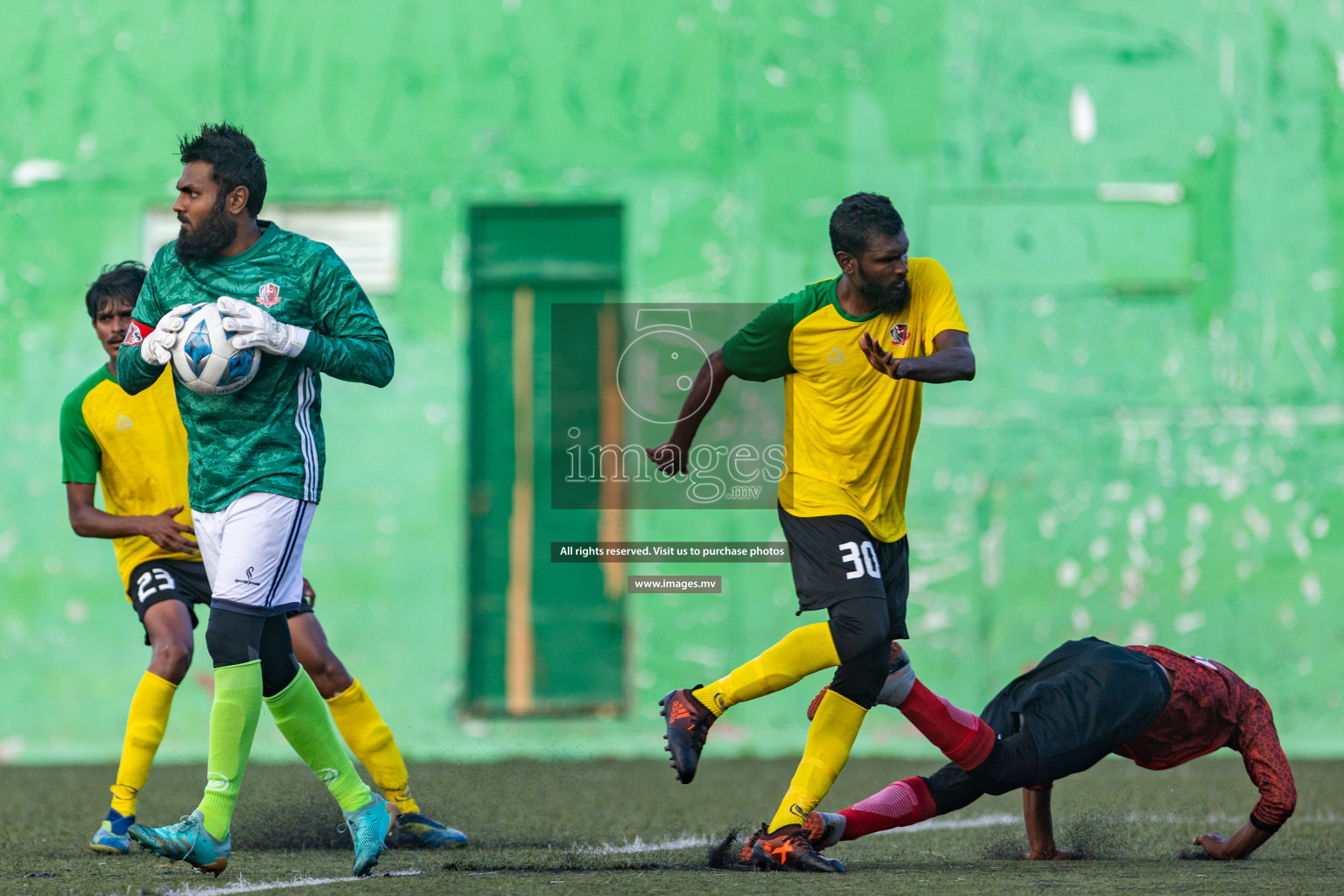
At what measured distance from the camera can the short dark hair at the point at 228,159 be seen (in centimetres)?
442

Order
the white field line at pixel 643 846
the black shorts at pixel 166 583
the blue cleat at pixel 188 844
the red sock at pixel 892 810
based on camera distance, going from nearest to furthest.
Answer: the blue cleat at pixel 188 844 < the red sock at pixel 892 810 < the white field line at pixel 643 846 < the black shorts at pixel 166 583

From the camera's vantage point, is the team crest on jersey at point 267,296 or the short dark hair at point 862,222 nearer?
the team crest on jersey at point 267,296

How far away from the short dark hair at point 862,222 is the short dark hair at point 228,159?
163 cm

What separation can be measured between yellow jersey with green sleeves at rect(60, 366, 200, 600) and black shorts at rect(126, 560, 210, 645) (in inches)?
1.1

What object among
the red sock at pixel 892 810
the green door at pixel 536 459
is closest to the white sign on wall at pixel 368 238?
the green door at pixel 536 459

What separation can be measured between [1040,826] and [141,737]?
2848mm

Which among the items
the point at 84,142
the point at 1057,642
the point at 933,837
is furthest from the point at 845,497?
the point at 84,142

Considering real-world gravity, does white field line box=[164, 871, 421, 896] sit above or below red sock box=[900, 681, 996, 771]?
below

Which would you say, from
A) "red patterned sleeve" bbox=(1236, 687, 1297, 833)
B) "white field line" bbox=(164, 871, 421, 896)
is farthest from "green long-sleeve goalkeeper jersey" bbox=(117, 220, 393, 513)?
"red patterned sleeve" bbox=(1236, 687, 1297, 833)

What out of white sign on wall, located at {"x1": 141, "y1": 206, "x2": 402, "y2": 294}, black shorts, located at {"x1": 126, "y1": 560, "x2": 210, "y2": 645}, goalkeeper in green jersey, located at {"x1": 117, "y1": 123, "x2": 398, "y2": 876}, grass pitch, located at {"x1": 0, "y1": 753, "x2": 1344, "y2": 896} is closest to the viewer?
grass pitch, located at {"x1": 0, "y1": 753, "x2": 1344, "y2": 896}

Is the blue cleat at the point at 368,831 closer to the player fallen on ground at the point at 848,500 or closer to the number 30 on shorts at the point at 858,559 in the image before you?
the player fallen on ground at the point at 848,500

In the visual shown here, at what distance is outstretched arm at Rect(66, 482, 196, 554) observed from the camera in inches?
208

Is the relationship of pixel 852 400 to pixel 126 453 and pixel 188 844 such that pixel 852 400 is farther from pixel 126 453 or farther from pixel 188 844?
pixel 126 453

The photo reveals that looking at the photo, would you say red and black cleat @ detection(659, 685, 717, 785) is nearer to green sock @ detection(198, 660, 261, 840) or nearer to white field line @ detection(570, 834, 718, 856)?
white field line @ detection(570, 834, 718, 856)
